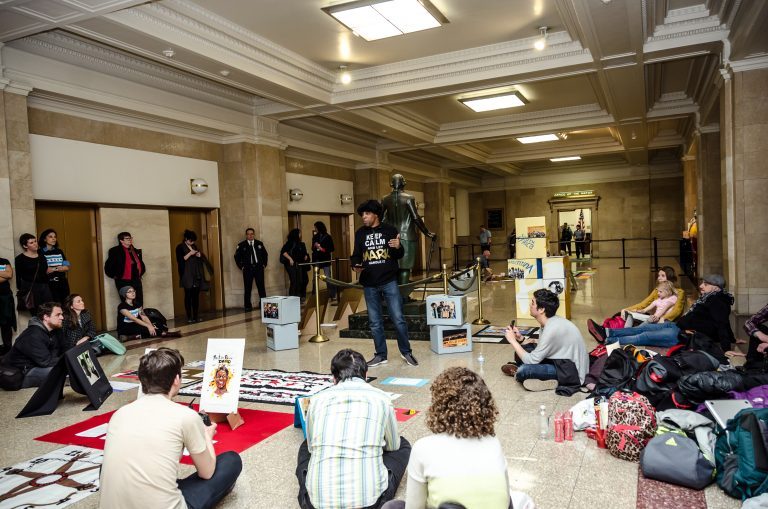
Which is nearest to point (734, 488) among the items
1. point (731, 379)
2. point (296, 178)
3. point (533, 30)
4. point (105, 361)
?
point (731, 379)

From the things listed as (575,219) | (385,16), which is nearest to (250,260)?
(385,16)

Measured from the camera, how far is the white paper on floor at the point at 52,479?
10.2 feet

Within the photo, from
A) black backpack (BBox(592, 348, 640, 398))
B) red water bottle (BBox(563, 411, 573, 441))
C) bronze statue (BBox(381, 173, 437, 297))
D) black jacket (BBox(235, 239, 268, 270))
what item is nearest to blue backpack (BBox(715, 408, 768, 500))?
red water bottle (BBox(563, 411, 573, 441))

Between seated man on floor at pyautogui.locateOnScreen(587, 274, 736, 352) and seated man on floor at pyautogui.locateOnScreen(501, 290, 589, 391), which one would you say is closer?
seated man on floor at pyautogui.locateOnScreen(501, 290, 589, 391)

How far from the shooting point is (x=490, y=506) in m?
1.89

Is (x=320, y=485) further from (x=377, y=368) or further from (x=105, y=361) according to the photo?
(x=105, y=361)

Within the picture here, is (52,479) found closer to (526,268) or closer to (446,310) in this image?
(446,310)

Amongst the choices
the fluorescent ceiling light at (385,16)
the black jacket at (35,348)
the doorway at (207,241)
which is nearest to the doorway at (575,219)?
the doorway at (207,241)

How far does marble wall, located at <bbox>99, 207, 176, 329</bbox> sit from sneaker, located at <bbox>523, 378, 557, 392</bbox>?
6.89 m

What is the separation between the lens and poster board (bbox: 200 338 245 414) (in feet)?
13.3

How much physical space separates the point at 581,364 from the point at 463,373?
118 inches

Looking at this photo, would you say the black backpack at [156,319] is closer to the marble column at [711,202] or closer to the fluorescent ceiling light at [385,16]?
the fluorescent ceiling light at [385,16]

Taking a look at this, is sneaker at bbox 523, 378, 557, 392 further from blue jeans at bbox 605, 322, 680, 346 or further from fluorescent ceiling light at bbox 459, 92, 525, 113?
fluorescent ceiling light at bbox 459, 92, 525, 113

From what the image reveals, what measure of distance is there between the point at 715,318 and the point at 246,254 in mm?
7947
